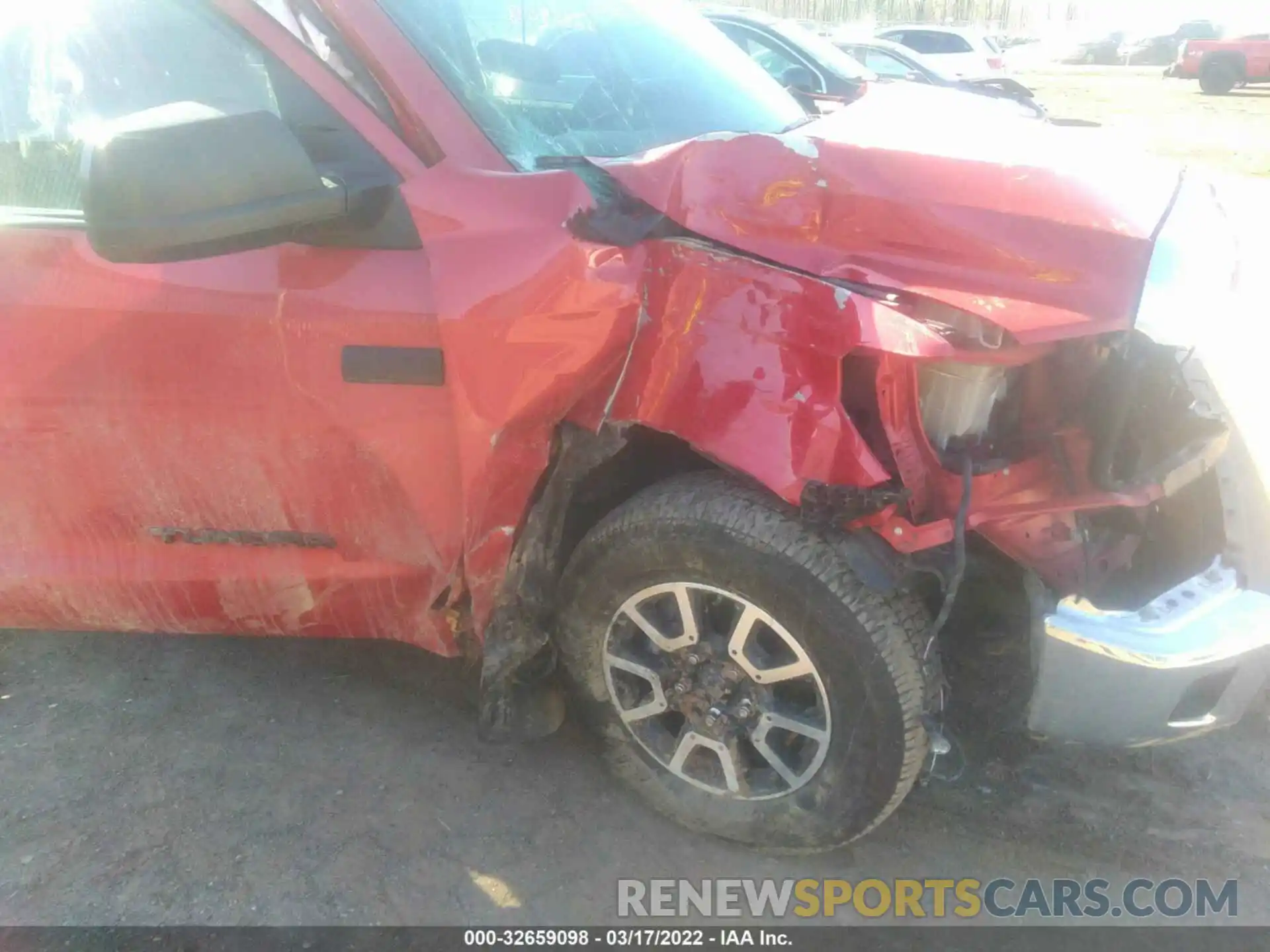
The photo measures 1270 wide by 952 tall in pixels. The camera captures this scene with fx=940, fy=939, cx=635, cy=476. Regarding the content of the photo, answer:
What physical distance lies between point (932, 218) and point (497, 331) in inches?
35.1

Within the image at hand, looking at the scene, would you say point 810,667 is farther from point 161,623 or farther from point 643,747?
point 161,623

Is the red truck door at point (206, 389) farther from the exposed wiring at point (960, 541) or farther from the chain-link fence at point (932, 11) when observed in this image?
the chain-link fence at point (932, 11)

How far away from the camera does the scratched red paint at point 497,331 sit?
5.94 feet

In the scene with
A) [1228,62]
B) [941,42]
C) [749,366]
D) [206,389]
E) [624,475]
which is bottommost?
[624,475]

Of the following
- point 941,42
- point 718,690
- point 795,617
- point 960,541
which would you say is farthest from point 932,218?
point 941,42

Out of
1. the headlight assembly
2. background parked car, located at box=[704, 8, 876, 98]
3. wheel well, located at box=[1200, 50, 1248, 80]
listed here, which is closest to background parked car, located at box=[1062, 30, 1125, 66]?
wheel well, located at box=[1200, 50, 1248, 80]

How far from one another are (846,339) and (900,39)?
19.1 meters

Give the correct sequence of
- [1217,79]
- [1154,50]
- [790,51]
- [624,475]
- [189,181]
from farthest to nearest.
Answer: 1. [1154,50]
2. [1217,79]
3. [790,51]
4. [624,475]
5. [189,181]

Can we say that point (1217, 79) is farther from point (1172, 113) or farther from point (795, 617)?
point (795, 617)

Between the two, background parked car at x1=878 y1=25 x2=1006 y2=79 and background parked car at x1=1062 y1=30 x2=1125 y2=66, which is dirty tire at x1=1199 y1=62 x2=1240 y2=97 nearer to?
background parked car at x1=878 y1=25 x2=1006 y2=79

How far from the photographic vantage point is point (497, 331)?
188cm

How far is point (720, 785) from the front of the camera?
7.18ft

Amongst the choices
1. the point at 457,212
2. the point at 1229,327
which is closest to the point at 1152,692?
the point at 1229,327

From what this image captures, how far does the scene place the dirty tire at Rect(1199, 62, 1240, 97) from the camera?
21719 mm
